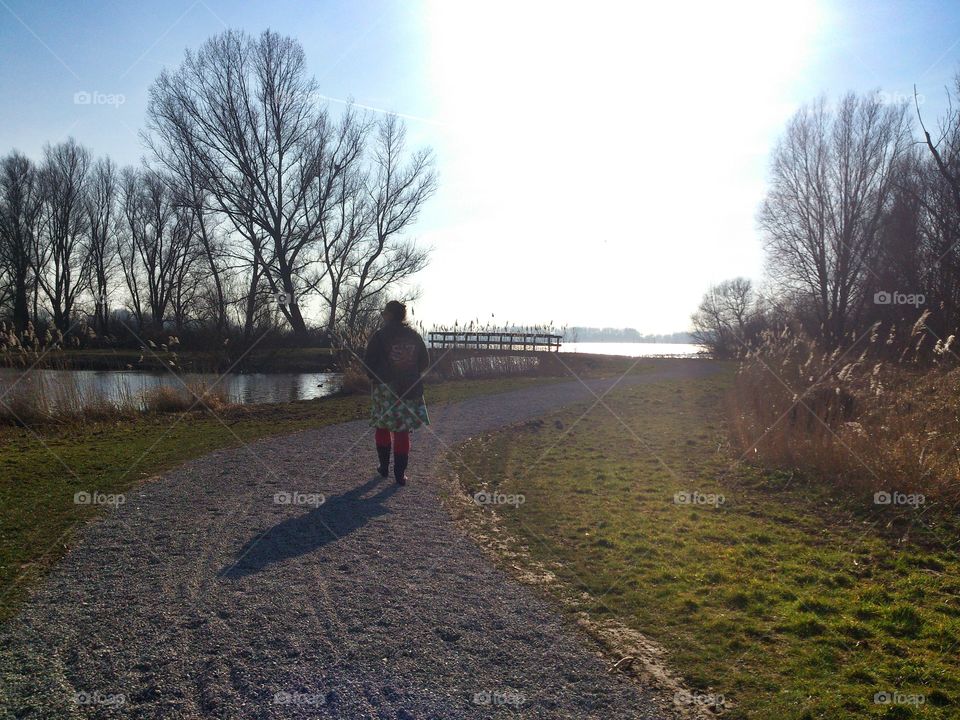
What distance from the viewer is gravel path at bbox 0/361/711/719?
3139 millimetres

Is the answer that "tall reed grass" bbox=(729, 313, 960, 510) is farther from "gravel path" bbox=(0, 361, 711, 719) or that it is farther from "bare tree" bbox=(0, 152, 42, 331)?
"bare tree" bbox=(0, 152, 42, 331)

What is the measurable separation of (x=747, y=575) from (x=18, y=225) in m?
56.4

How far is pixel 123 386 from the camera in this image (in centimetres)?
1488

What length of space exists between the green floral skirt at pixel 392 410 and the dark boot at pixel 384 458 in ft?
1.40

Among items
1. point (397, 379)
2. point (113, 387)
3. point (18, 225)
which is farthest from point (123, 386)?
point (18, 225)

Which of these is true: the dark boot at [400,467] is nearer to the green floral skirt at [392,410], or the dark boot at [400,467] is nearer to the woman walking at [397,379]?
the woman walking at [397,379]

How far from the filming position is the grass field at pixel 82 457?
17.2 feet

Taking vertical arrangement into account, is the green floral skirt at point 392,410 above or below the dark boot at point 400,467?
above

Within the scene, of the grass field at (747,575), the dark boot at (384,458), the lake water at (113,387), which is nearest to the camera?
the grass field at (747,575)

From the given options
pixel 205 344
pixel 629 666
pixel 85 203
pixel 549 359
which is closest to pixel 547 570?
pixel 629 666

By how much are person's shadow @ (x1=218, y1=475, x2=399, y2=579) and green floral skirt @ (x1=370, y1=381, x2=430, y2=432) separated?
2.48 feet

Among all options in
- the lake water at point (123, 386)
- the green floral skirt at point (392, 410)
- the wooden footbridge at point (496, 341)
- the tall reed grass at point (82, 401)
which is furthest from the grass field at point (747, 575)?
the wooden footbridge at point (496, 341)

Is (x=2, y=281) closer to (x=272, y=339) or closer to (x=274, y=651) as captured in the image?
(x=272, y=339)

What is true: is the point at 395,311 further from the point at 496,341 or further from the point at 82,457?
the point at 496,341
